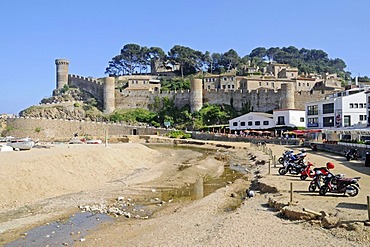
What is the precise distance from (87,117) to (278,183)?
64.8m

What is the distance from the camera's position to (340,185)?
13.5 metres

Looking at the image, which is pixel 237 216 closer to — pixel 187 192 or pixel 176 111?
pixel 187 192

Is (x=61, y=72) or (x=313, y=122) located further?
(x=61, y=72)

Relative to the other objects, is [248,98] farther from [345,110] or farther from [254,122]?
[345,110]

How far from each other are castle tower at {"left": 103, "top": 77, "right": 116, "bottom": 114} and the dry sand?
5659 cm

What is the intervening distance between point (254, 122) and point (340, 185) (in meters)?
46.9

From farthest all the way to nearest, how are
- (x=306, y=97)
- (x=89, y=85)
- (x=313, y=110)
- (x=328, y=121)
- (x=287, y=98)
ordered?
(x=89, y=85), (x=306, y=97), (x=287, y=98), (x=313, y=110), (x=328, y=121)

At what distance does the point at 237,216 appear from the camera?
12.0 metres

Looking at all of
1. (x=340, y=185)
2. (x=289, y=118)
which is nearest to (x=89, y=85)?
(x=289, y=118)

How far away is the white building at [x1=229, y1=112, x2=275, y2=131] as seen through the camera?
193 ft

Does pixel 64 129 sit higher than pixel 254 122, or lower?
lower

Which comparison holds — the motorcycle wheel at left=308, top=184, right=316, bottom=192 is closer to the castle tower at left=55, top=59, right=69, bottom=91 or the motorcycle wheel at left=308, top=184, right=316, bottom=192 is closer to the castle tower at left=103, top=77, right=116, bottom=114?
the castle tower at left=103, top=77, right=116, bottom=114

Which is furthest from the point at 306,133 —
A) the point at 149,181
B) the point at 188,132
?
the point at 149,181

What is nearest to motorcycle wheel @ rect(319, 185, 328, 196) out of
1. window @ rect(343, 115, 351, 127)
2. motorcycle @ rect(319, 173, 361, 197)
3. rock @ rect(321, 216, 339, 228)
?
motorcycle @ rect(319, 173, 361, 197)
